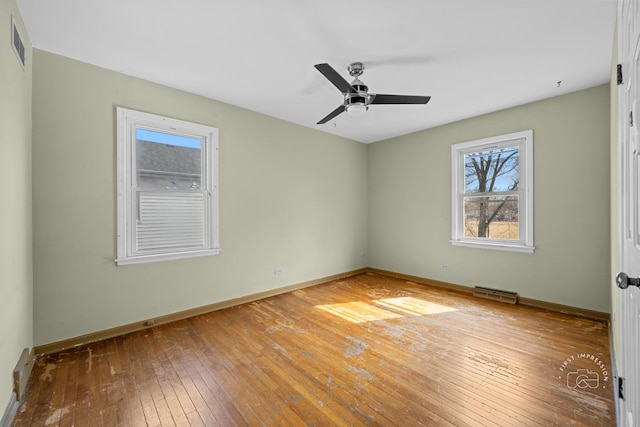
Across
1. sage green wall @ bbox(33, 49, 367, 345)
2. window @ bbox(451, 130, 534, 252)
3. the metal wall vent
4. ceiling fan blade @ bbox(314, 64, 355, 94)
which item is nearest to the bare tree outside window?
window @ bbox(451, 130, 534, 252)

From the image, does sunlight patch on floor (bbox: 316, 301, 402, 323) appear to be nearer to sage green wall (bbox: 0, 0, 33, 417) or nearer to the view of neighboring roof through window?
the view of neighboring roof through window

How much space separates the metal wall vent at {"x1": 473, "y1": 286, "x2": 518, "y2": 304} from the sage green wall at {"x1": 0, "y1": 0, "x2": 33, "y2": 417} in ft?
16.1

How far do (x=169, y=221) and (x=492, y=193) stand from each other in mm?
4462

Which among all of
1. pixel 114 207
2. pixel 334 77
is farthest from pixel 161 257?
pixel 334 77

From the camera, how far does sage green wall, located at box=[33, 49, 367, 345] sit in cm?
250

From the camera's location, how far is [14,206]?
194cm

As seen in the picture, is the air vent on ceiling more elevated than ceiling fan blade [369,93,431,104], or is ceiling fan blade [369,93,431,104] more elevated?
the air vent on ceiling

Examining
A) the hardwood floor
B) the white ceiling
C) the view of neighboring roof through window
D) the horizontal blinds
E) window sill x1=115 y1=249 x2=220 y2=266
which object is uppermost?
the white ceiling

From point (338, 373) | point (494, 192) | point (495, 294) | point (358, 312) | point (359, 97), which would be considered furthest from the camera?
point (494, 192)

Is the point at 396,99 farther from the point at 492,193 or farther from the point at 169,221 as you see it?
the point at 169,221

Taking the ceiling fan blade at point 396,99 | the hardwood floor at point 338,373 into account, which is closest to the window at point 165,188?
the hardwood floor at point 338,373

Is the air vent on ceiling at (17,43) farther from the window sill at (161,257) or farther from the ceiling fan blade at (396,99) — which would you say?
the ceiling fan blade at (396,99)

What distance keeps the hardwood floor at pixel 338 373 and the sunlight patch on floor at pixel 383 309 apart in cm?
5

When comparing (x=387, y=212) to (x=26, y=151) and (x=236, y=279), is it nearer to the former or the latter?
(x=236, y=279)
